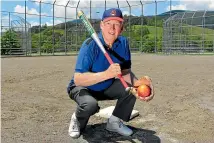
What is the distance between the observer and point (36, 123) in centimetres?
385

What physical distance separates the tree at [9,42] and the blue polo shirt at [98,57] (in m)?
22.8

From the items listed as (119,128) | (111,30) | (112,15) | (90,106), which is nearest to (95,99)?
(90,106)

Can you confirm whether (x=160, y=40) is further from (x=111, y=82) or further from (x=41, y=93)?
(x=111, y=82)

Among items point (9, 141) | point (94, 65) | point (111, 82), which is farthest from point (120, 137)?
point (9, 141)

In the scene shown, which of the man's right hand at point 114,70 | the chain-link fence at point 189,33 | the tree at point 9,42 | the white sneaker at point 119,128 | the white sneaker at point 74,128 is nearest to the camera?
the man's right hand at point 114,70

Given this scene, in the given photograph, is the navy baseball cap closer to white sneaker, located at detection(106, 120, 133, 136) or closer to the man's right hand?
the man's right hand

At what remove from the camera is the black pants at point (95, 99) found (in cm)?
316

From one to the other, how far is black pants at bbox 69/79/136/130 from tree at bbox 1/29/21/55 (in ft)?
74.7

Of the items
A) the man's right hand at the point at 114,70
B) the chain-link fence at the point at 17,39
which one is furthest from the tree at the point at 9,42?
the man's right hand at the point at 114,70

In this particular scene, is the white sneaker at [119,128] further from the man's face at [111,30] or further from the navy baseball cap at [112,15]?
the navy baseball cap at [112,15]

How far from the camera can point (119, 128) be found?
3543mm

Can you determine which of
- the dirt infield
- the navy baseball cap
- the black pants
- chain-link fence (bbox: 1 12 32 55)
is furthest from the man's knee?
chain-link fence (bbox: 1 12 32 55)

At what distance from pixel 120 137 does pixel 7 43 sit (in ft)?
77.1

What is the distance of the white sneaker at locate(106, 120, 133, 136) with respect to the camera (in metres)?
3.49
